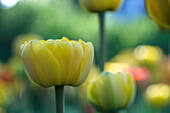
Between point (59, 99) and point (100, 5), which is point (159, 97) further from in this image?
point (59, 99)

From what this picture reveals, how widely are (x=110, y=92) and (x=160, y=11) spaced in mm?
216

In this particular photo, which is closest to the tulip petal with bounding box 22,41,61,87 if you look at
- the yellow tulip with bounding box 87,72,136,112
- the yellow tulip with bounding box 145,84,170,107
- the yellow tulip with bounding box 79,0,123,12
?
the yellow tulip with bounding box 87,72,136,112

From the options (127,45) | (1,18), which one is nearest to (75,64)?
(127,45)

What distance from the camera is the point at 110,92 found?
721mm

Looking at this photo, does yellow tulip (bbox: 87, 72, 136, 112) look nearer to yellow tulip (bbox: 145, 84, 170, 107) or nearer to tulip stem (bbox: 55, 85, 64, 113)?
tulip stem (bbox: 55, 85, 64, 113)

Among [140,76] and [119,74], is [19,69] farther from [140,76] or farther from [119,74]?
[119,74]

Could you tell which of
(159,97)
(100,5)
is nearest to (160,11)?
(100,5)

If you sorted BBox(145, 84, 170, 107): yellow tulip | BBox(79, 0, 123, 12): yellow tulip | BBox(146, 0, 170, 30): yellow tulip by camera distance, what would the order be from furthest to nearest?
BBox(145, 84, 170, 107): yellow tulip → BBox(79, 0, 123, 12): yellow tulip → BBox(146, 0, 170, 30): yellow tulip

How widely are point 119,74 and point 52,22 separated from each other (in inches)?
109

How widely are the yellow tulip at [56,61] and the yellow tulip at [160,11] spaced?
0.20 meters

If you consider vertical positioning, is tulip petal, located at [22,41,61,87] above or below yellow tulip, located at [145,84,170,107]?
above

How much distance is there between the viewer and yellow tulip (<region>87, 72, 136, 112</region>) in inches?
27.9

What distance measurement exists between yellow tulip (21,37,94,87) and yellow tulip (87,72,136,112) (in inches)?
6.5

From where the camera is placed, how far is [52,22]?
3438mm
